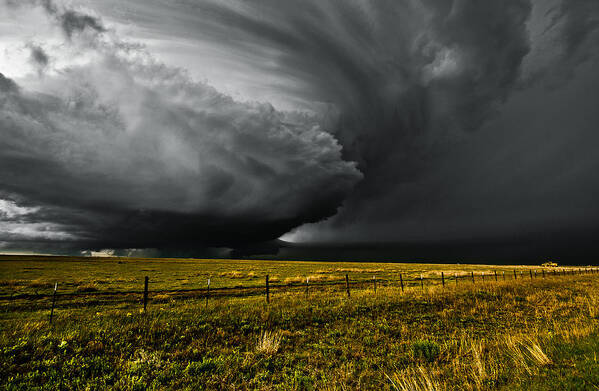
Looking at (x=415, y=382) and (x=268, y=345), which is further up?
(x=415, y=382)

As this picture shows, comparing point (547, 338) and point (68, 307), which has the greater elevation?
point (547, 338)

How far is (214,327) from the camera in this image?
11.2m

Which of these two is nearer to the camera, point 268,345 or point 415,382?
point 415,382

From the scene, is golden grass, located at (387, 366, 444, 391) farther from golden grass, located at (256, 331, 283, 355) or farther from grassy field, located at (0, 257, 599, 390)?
golden grass, located at (256, 331, 283, 355)

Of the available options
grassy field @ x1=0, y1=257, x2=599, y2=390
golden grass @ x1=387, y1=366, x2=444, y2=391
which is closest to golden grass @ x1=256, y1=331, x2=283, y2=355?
grassy field @ x1=0, y1=257, x2=599, y2=390

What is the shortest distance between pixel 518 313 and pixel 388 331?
8566mm

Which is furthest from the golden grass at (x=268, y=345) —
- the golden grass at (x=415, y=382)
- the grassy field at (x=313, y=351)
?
the golden grass at (x=415, y=382)

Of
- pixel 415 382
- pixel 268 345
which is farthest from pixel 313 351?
pixel 415 382

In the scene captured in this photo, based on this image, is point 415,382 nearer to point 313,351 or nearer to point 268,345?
point 313,351

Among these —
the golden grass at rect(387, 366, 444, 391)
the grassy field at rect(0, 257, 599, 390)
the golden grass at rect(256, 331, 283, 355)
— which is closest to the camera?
the golden grass at rect(387, 366, 444, 391)

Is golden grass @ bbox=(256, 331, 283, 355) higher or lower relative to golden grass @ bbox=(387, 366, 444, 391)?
lower

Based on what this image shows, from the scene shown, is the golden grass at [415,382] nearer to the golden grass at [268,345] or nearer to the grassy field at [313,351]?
the grassy field at [313,351]

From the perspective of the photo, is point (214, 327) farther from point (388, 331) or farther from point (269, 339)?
point (388, 331)

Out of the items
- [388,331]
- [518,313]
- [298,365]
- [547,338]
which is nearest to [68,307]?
[298,365]
